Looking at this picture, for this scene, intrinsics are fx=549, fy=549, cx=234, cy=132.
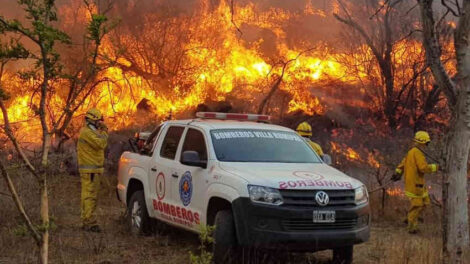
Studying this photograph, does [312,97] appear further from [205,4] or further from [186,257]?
[186,257]

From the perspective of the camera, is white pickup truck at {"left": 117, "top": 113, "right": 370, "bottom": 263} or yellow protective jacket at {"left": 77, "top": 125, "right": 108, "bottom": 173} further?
yellow protective jacket at {"left": 77, "top": 125, "right": 108, "bottom": 173}

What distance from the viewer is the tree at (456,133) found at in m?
5.36

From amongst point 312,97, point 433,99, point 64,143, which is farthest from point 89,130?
point 433,99

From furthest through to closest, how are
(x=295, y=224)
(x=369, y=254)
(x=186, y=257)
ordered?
(x=369, y=254)
(x=186, y=257)
(x=295, y=224)

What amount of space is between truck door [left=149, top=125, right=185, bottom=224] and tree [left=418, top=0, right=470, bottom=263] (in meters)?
3.24

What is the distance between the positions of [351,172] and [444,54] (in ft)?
22.2

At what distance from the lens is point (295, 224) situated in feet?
18.4

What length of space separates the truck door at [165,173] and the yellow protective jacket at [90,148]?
44.1 inches

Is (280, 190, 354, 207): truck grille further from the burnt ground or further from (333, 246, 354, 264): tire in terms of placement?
(333, 246, 354, 264): tire

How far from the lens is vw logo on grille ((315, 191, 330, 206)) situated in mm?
5672

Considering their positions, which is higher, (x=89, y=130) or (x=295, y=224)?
(x=89, y=130)

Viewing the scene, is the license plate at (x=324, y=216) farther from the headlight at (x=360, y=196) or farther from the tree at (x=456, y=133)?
the tree at (x=456, y=133)

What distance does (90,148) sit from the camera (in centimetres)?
844

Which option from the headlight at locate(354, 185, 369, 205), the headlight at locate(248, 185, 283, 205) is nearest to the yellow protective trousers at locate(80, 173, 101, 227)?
the headlight at locate(248, 185, 283, 205)
